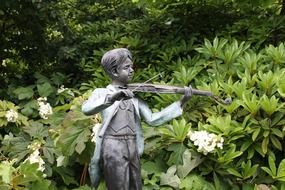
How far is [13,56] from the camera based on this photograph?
6.25 meters

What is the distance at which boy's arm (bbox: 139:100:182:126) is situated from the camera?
289 cm

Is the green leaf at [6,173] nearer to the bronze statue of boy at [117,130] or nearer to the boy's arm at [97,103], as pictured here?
the bronze statue of boy at [117,130]

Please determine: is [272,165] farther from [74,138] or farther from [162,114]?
[74,138]

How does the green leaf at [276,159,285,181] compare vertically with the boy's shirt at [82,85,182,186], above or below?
below

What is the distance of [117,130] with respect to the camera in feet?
8.92

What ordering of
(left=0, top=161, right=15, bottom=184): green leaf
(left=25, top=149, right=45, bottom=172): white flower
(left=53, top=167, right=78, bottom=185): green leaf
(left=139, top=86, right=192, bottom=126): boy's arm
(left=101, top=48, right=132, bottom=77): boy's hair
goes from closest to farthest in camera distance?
(left=101, top=48, right=132, bottom=77): boy's hair, (left=139, top=86, right=192, bottom=126): boy's arm, (left=0, top=161, right=15, bottom=184): green leaf, (left=25, top=149, right=45, bottom=172): white flower, (left=53, top=167, right=78, bottom=185): green leaf

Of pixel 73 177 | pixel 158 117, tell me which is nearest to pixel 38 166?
pixel 73 177

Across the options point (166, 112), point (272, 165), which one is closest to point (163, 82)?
point (272, 165)

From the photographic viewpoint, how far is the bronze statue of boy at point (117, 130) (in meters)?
2.70

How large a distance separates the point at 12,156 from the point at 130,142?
1.80 m

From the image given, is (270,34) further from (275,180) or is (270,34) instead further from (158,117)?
(158,117)

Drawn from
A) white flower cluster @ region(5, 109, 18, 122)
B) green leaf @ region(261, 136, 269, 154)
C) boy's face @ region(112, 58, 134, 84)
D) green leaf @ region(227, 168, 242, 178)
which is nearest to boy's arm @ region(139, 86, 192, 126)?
boy's face @ region(112, 58, 134, 84)

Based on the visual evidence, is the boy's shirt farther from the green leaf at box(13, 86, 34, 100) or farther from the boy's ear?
the green leaf at box(13, 86, 34, 100)

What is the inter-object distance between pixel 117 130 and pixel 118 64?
35cm
